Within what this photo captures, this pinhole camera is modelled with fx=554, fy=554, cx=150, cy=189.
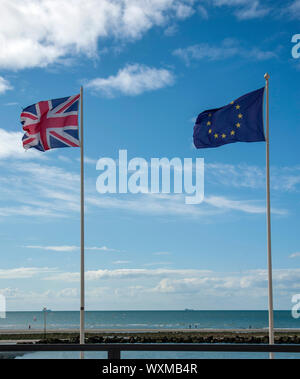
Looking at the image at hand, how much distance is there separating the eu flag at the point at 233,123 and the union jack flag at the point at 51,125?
4.08m

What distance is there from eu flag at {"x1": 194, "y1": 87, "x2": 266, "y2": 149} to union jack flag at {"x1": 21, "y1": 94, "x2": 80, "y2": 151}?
161 inches

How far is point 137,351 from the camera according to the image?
670 cm

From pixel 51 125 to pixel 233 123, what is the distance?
19.1 ft

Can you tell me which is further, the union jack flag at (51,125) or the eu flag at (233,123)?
the union jack flag at (51,125)

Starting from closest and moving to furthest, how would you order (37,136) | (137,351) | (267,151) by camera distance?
(137,351) < (267,151) < (37,136)

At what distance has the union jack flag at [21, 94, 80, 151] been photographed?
17859 millimetres

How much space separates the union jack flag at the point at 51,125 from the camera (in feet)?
58.6

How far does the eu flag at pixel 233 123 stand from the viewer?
1662 centimetres

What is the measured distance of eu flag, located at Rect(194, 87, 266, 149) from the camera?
1662cm

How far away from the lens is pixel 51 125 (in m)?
17.9

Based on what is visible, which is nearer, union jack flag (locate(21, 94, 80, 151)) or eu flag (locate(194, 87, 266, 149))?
eu flag (locate(194, 87, 266, 149))

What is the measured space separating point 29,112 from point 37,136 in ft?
2.70
